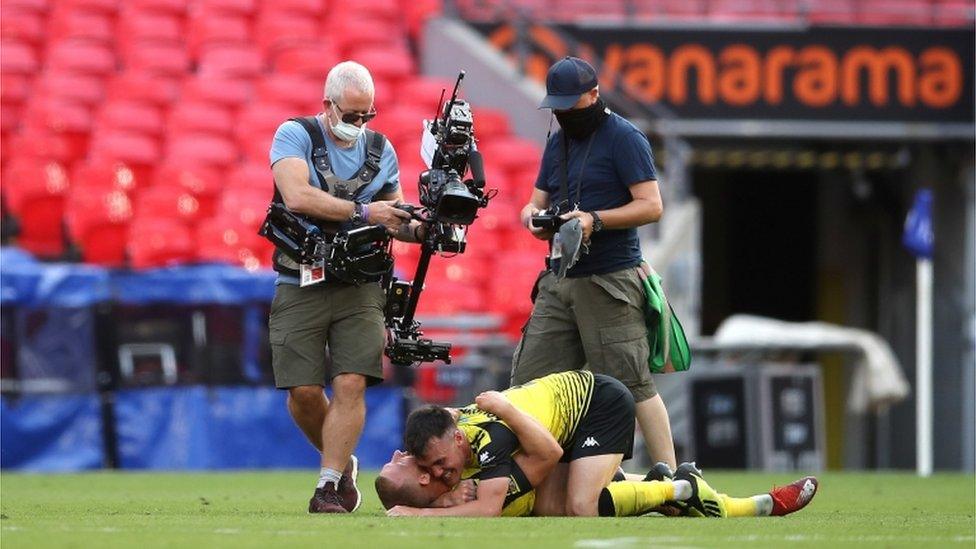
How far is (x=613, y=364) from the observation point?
31.6 ft

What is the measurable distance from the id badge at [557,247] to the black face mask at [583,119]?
57 centimetres

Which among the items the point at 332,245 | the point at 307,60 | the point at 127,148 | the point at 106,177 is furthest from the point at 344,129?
the point at 307,60

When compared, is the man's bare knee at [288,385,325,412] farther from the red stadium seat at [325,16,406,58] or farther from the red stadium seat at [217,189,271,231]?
the red stadium seat at [325,16,406,58]

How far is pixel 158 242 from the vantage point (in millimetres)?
17953

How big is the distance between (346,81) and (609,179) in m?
1.33

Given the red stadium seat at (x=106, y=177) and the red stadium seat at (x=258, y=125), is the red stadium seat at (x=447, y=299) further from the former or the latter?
the red stadium seat at (x=106, y=177)

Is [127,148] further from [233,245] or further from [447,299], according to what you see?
[447,299]

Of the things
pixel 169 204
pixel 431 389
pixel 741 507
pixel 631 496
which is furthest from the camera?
pixel 169 204

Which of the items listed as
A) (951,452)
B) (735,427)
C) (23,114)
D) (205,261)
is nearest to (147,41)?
(23,114)

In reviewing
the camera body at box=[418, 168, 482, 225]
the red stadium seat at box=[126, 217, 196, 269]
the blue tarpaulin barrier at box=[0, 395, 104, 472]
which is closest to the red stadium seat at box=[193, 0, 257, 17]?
the red stadium seat at box=[126, 217, 196, 269]

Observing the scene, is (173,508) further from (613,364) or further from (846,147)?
(846,147)

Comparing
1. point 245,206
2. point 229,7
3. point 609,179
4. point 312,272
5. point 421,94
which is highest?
point 229,7

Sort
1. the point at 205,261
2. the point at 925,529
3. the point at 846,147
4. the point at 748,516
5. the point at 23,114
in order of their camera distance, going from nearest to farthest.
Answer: the point at 925,529, the point at 748,516, the point at 205,261, the point at 23,114, the point at 846,147

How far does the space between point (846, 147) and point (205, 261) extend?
792 centimetres
